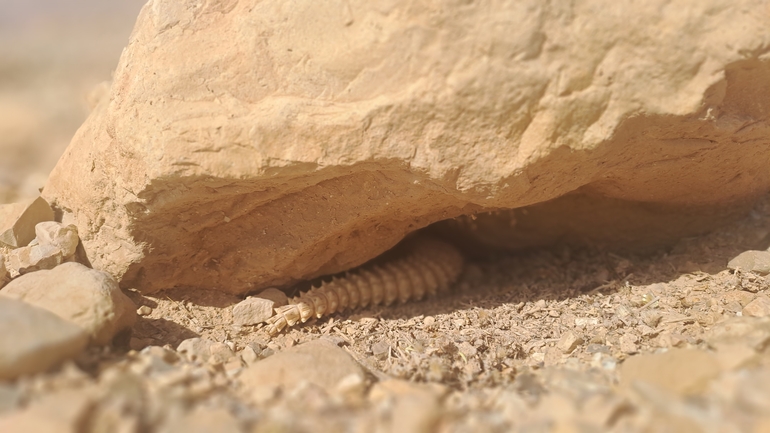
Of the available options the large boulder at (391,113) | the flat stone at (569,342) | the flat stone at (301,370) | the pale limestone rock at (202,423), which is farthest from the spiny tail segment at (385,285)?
the pale limestone rock at (202,423)

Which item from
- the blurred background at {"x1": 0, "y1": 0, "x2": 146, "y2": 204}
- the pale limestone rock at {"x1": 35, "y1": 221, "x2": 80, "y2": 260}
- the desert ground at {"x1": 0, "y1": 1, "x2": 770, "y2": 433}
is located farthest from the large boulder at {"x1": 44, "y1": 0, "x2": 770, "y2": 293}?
the blurred background at {"x1": 0, "y1": 0, "x2": 146, "y2": 204}

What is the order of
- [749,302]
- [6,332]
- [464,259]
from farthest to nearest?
[464,259] → [749,302] → [6,332]

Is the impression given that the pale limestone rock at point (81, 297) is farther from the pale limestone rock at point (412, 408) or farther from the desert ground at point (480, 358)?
the pale limestone rock at point (412, 408)

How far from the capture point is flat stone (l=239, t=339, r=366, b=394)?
1.53 meters

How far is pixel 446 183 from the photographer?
1.84 m

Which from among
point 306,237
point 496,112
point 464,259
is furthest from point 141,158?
point 464,259

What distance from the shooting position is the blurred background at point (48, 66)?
13.5 feet

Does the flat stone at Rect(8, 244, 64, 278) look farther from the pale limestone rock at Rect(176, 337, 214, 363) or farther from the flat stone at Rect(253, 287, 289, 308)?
the flat stone at Rect(253, 287, 289, 308)

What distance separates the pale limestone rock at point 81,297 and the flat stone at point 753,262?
2598 millimetres

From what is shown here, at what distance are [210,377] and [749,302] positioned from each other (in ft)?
6.76

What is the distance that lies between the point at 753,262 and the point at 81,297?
275cm

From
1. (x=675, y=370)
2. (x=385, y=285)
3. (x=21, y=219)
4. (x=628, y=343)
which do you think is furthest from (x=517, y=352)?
(x=21, y=219)

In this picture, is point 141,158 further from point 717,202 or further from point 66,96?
point 66,96

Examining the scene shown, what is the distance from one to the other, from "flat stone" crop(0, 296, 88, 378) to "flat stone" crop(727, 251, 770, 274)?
2.62m
